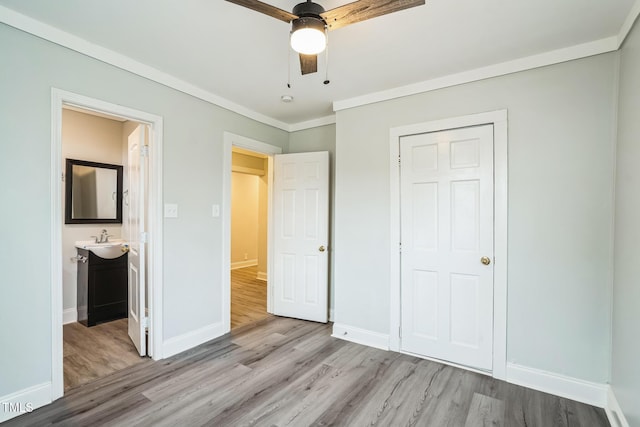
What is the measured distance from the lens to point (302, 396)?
219 centimetres

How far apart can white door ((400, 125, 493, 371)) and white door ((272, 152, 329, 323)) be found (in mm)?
1086

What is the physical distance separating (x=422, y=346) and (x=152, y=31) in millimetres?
3345

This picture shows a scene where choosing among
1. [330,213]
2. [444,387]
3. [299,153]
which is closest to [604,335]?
[444,387]

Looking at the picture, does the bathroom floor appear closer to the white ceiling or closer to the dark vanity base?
the dark vanity base

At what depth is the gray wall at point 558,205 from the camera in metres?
2.09

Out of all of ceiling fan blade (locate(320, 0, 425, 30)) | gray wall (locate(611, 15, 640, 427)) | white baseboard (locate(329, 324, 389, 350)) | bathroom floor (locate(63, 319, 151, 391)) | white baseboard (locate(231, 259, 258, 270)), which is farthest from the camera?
white baseboard (locate(231, 259, 258, 270))

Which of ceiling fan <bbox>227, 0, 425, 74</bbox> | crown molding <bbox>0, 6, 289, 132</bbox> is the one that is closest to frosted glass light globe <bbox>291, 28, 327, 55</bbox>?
ceiling fan <bbox>227, 0, 425, 74</bbox>

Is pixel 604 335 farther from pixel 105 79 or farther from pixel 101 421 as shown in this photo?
pixel 105 79

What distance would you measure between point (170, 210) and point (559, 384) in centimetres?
344

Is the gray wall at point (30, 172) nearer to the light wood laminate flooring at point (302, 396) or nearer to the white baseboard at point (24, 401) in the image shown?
the white baseboard at point (24, 401)

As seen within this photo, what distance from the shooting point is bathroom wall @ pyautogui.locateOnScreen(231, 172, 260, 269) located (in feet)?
23.2

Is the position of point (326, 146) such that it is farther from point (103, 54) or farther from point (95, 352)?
point (95, 352)

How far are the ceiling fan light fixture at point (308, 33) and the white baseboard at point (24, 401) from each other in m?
2.73

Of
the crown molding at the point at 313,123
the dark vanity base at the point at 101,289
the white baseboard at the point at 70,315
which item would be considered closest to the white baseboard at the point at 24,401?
the dark vanity base at the point at 101,289
